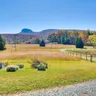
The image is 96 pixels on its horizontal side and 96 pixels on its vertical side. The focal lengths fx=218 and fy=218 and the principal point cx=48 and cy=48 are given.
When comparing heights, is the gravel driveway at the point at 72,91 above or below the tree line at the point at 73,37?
below

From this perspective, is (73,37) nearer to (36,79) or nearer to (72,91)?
(36,79)

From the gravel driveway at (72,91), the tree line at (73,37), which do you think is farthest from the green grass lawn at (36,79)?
the tree line at (73,37)

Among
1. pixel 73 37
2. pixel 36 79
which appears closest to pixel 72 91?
pixel 36 79

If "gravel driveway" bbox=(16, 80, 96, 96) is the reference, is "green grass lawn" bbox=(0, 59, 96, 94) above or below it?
above

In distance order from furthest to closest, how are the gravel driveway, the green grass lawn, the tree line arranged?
the tree line < the green grass lawn < the gravel driveway

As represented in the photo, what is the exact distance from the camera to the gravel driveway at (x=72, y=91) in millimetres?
23300

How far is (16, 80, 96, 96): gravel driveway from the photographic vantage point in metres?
23.3

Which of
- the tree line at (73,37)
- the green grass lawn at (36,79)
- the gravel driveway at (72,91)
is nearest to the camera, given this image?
the gravel driveway at (72,91)

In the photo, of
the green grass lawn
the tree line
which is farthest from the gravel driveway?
the tree line

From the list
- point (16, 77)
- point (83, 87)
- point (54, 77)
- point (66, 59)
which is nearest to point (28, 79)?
point (16, 77)

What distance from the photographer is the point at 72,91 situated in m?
24.5

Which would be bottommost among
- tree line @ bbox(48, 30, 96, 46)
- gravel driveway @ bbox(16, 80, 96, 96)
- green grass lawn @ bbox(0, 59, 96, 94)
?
gravel driveway @ bbox(16, 80, 96, 96)

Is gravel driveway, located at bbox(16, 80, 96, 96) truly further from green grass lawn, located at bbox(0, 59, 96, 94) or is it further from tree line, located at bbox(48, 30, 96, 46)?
tree line, located at bbox(48, 30, 96, 46)

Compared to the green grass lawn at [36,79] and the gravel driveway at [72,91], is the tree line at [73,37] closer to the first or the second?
the green grass lawn at [36,79]
